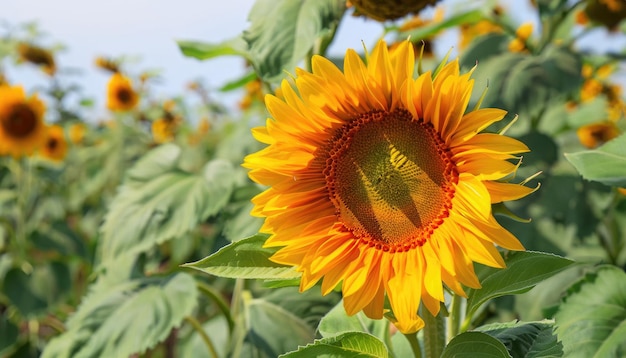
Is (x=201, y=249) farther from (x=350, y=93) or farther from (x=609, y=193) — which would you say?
(x=350, y=93)

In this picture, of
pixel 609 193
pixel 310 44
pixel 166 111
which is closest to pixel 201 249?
pixel 609 193

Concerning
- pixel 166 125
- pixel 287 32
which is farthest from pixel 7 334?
pixel 166 125

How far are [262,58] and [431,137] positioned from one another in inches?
12.7

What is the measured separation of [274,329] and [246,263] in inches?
17.0

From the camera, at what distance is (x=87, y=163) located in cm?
292

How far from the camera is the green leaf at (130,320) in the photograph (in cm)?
101

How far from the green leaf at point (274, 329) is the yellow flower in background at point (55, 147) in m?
2.27

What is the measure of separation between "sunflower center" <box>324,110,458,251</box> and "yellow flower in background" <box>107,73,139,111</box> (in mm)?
2840

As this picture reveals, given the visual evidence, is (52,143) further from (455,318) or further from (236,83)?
(455,318)

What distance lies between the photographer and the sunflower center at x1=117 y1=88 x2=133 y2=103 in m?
3.38

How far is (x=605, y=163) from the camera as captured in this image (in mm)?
739

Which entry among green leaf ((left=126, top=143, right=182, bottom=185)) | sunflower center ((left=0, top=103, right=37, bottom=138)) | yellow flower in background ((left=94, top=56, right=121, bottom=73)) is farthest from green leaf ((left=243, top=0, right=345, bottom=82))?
yellow flower in background ((left=94, top=56, right=121, bottom=73))

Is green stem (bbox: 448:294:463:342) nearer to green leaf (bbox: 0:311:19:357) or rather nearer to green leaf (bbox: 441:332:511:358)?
green leaf (bbox: 441:332:511:358)

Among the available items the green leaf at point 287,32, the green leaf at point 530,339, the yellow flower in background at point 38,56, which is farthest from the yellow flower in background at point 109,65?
the green leaf at point 530,339
